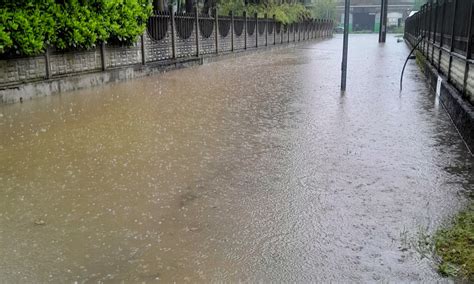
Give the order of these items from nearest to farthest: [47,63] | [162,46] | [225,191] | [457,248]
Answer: [457,248] → [225,191] → [47,63] → [162,46]

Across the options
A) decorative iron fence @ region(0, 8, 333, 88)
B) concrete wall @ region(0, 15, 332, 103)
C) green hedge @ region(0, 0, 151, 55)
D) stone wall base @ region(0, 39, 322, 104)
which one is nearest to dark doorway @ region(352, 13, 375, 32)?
decorative iron fence @ region(0, 8, 333, 88)

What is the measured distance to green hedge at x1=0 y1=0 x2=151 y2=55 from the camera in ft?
30.9

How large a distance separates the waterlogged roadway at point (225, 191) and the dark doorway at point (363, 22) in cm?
8141

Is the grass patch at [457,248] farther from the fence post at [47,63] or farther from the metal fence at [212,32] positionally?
the metal fence at [212,32]

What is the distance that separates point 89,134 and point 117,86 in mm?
5485

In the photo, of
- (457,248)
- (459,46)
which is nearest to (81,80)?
(459,46)

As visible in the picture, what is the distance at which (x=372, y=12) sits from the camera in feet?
278

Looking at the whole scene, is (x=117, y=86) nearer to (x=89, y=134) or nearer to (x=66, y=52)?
(x=66, y=52)

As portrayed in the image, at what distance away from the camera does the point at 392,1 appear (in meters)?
85.4

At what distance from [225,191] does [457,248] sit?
6.76ft

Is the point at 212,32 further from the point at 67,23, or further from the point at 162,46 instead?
the point at 67,23

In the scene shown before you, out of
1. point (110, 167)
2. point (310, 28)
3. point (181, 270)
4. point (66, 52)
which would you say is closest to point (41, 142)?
point (110, 167)

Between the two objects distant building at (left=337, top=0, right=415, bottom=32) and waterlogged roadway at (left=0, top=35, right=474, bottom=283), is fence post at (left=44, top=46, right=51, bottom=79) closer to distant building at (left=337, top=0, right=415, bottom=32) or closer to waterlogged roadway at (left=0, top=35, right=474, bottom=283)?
waterlogged roadway at (left=0, top=35, right=474, bottom=283)

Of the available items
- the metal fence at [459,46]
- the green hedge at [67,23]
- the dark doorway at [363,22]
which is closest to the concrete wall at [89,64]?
the green hedge at [67,23]
